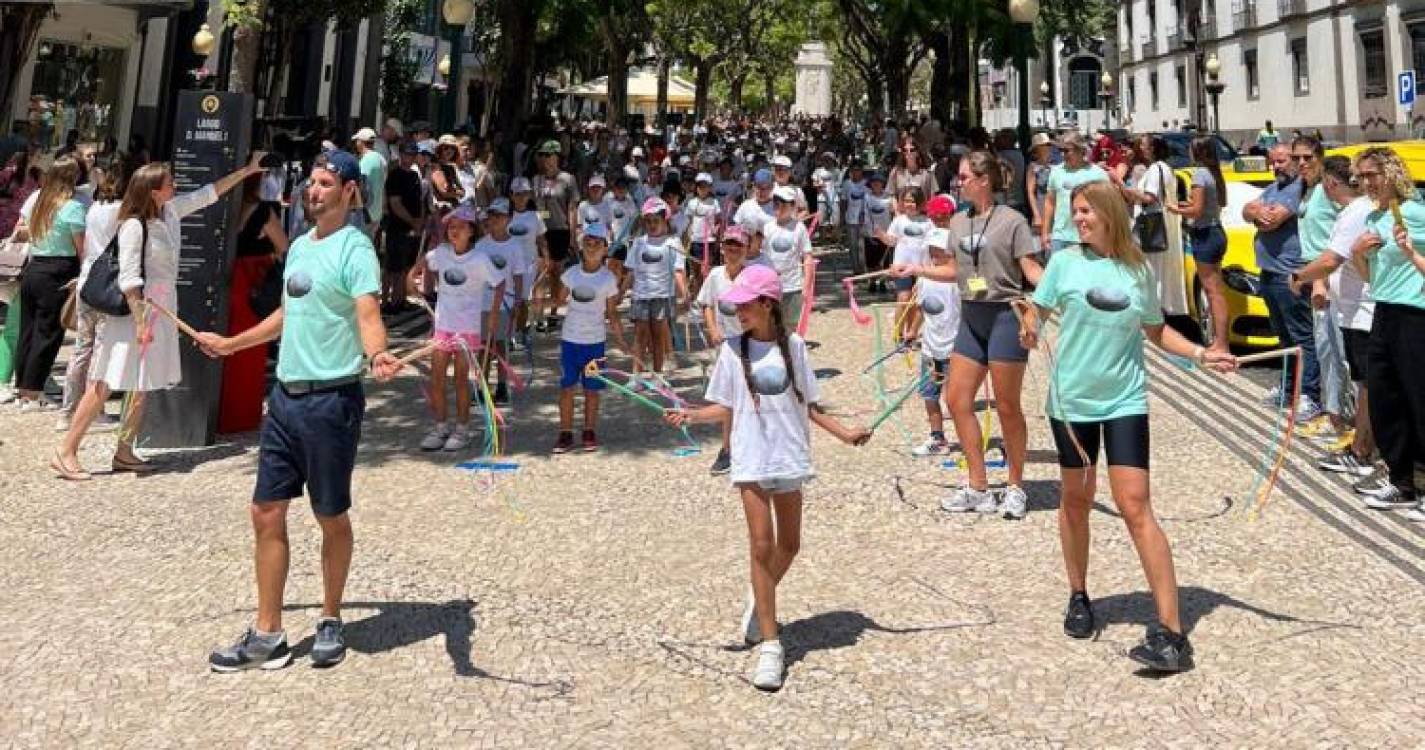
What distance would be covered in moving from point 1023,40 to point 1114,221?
15.4 metres

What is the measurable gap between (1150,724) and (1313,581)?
183 cm

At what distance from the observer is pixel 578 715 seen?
162 inches

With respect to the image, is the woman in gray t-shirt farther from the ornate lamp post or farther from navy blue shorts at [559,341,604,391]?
the ornate lamp post

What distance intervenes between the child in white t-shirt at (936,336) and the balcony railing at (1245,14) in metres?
51.5

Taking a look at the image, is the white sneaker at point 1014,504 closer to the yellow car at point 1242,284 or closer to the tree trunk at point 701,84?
the yellow car at point 1242,284

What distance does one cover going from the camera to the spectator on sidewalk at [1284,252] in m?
8.13

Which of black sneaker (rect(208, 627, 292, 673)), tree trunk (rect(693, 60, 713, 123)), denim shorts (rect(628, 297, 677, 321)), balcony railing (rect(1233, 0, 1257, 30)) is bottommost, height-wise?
black sneaker (rect(208, 627, 292, 673))

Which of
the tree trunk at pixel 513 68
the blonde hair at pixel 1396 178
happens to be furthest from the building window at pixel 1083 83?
the blonde hair at pixel 1396 178

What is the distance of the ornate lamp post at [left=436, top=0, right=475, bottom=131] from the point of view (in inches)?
677

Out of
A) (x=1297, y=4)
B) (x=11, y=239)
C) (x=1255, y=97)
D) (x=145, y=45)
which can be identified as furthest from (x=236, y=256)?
(x=1255, y=97)

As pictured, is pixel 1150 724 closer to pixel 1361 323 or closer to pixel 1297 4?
pixel 1361 323

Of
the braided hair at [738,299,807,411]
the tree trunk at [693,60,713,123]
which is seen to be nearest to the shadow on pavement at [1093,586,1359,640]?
the braided hair at [738,299,807,411]

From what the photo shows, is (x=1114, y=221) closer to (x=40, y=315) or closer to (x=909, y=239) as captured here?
(x=909, y=239)

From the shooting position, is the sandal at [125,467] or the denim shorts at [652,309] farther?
the denim shorts at [652,309]
